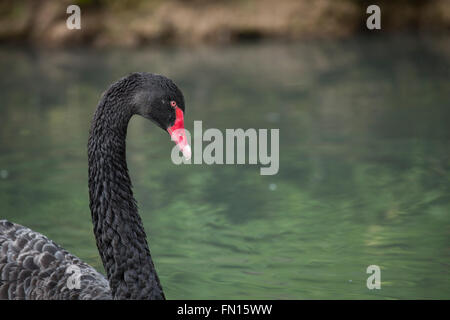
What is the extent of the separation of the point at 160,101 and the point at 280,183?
2.63 meters

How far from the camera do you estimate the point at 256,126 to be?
22.9 feet

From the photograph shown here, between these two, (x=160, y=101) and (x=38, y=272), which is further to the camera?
(x=38, y=272)

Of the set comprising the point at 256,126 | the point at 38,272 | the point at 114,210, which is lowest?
the point at 38,272

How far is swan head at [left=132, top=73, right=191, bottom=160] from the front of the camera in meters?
2.77

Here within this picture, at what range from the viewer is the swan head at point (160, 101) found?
Answer: 9.09 ft

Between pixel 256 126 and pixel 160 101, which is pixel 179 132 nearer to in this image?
pixel 160 101

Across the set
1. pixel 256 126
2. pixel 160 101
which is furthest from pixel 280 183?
pixel 160 101

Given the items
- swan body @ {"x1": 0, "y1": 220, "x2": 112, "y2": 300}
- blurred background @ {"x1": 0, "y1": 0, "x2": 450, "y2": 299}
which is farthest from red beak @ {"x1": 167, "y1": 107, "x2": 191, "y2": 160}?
blurred background @ {"x1": 0, "y1": 0, "x2": 450, "y2": 299}

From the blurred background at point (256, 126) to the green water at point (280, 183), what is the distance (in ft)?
0.05

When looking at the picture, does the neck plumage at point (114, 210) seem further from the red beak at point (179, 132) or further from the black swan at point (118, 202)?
the red beak at point (179, 132)

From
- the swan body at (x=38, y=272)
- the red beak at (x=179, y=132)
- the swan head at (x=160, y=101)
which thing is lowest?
the swan body at (x=38, y=272)

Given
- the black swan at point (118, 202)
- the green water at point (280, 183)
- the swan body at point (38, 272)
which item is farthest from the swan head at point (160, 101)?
the green water at point (280, 183)

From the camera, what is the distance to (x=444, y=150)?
5852 millimetres

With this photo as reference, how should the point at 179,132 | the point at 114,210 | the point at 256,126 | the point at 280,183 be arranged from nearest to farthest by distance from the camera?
the point at 114,210 → the point at 179,132 → the point at 280,183 → the point at 256,126
